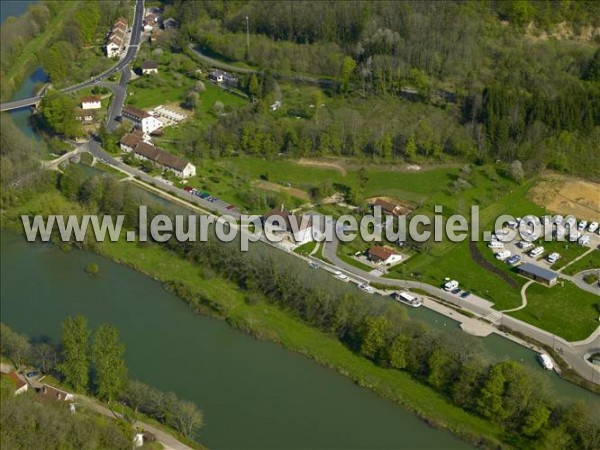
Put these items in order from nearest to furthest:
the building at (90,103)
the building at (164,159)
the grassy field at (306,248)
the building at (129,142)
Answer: the grassy field at (306,248), the building at (164,159), the building at (129,142), the building at (90,103)

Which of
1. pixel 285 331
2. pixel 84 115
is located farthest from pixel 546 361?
pixel 84 115

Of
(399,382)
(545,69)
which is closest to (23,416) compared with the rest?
(399,382)

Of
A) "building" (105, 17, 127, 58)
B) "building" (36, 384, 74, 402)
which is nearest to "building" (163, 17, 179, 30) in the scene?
"building" (105, 17, 127, 58)

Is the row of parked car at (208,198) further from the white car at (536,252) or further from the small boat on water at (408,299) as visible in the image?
the white car at (536,252)

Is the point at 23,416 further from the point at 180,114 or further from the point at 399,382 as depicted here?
the point at 180,114

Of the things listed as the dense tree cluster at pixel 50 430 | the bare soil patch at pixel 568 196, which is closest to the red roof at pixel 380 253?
the bare soil patch at pixel 568 196
